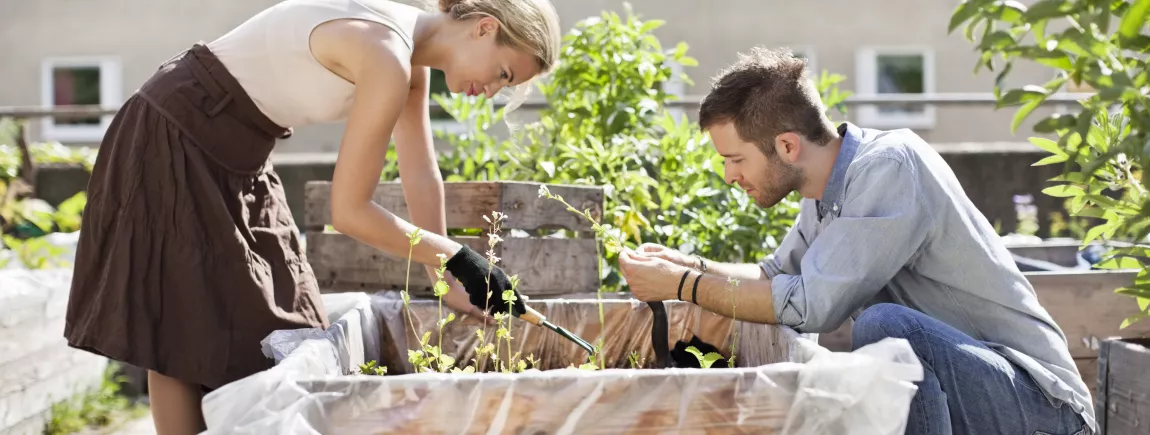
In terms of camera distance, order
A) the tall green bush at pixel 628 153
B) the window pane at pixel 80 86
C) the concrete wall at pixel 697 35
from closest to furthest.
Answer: the tall green bush at pixel 628 153, the concrete wall at pixel 697 35, the window pane at pixel 80 86

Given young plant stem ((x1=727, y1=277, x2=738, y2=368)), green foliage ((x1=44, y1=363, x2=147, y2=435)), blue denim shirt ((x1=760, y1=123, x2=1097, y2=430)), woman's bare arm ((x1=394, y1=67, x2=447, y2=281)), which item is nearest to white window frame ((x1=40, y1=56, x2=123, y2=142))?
green foliage ((x1=44, y1=363, x2=147, y2=435))

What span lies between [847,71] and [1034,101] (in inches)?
317

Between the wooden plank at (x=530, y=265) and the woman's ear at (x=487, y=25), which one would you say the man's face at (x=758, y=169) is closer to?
the woman's ear at (x=487, y=25)

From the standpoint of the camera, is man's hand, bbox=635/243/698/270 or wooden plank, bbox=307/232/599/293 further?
wooden plank, bbox=307/232/599/293

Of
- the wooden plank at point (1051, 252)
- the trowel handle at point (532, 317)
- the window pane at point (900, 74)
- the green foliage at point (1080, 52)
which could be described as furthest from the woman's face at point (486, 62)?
the window pane at point (900, 74)

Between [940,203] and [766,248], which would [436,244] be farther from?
[766,248]

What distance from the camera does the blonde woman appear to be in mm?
1910

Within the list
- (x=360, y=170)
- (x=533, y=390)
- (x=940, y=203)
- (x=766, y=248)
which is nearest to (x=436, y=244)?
(x=360, y=170)

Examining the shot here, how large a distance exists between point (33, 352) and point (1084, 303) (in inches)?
123

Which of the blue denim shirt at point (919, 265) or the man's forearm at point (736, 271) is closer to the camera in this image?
the blue denim shirt at point (919, 265)

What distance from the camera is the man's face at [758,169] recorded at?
2.03 m

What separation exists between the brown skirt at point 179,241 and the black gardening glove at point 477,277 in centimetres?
41

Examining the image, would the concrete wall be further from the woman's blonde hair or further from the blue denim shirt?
the blue denim shirt

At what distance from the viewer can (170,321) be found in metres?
1.98
